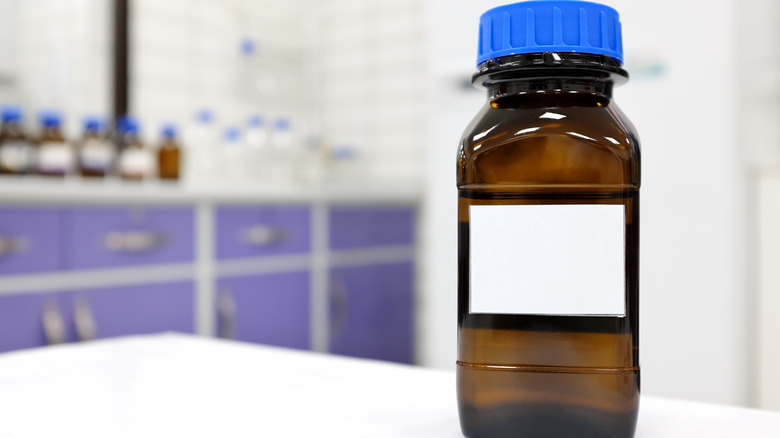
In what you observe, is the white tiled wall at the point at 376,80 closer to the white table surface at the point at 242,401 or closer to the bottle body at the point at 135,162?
the bottle body at the point at 135,162

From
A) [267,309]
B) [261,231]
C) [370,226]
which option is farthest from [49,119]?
[370,226]

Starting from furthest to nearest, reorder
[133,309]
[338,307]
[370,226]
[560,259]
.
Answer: [370,226], [338,307], [133,309], [560,259]

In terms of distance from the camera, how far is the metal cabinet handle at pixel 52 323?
1564mm

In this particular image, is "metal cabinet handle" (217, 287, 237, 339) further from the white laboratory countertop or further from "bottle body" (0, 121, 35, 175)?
"bottle body" (0, 121, 35, 175)

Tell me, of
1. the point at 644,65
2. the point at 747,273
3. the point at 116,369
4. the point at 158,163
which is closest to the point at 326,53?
the point at 158,163

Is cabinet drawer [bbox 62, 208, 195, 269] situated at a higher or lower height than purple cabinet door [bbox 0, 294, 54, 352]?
higher

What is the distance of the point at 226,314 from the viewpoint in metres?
1.97

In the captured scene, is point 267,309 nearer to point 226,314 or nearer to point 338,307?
point 226,314

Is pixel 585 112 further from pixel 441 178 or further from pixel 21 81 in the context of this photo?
pixel 21 81

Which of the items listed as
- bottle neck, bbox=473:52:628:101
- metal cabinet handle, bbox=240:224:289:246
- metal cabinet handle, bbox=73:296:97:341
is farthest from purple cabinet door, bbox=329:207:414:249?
bottle neck, bbox=473:52:628:101

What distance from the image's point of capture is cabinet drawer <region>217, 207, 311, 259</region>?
6.46ft

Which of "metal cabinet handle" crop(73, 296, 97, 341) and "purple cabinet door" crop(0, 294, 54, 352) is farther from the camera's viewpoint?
"metal cabinet handle" crop(73, 296, 97, 341)

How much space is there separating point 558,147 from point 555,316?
0.23 ft

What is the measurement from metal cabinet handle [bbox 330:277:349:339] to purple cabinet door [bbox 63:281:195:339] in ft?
1.90
